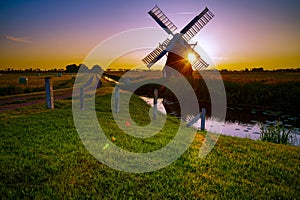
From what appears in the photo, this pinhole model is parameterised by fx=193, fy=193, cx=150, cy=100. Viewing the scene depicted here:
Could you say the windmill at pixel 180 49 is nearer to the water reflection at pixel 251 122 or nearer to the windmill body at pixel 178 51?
the windmill body at pixel 178 51

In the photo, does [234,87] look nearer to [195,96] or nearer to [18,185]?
[195,96]

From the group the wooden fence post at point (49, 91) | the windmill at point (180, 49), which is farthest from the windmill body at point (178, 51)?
the wooden fence post at point (49, 91)

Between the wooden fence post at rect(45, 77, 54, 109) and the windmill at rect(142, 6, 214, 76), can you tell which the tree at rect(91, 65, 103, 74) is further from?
the wooden fence post at rect(45, 77, 54, 109)

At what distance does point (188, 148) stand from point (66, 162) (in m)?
3.58

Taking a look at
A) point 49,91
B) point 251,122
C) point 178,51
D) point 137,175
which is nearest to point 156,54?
point 178,51

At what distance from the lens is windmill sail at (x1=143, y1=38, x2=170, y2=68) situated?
2656cm

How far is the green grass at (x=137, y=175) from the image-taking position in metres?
3.57

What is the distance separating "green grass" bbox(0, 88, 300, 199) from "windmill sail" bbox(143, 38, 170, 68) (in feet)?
69.6

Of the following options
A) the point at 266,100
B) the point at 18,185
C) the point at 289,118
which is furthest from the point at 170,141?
the point at 266,100

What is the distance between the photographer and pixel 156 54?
27.2 m

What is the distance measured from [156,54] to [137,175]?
80.0ft

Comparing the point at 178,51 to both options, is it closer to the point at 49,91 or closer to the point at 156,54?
the point at 156,54

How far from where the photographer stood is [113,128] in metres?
7.85

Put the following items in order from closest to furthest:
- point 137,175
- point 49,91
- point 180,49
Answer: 1. point 137,175
2. point 49,91
3. point 180,49
